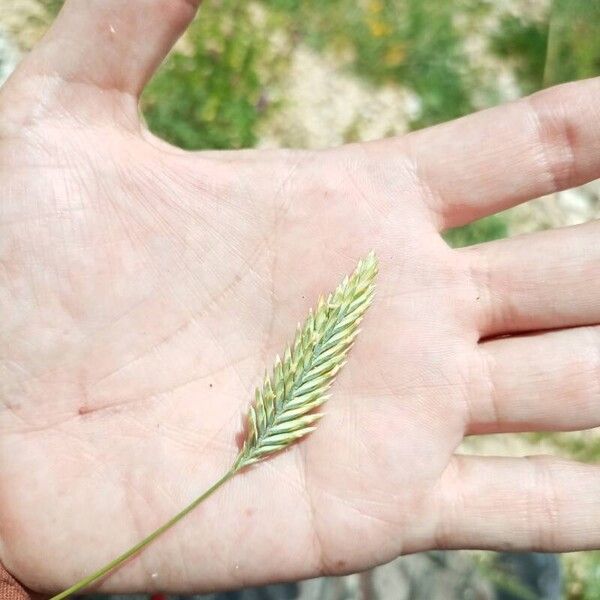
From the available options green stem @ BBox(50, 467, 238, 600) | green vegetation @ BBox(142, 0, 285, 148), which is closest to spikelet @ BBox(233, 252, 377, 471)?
green stem @ BBox(50, 467, 238, 600)

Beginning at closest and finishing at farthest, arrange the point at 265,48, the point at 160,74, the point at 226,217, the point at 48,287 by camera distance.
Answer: the point at 48,287
the point at 226,217
the point at 160,74
the point at 265,48

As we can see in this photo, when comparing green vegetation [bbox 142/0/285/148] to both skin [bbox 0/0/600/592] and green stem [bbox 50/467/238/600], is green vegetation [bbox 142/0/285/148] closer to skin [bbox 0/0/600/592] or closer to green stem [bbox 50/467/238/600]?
skin [bbox 0/0/600/592]

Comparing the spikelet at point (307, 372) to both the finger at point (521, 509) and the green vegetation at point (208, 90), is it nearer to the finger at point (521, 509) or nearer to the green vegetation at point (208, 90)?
the finger at point (521, 509)

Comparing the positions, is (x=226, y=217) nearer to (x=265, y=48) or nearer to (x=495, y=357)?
(x=495, y=357)

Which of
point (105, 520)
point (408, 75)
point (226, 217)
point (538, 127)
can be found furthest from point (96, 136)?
point (408, 75)

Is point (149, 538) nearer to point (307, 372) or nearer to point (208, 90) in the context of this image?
point (307, 372)

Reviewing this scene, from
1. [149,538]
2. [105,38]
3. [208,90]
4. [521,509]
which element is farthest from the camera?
[208,90]

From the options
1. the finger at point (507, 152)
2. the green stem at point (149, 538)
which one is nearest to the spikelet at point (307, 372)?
the green stem at point (149, 538)

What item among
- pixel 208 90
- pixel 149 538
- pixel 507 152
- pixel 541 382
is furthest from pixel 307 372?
pixel 208 90
